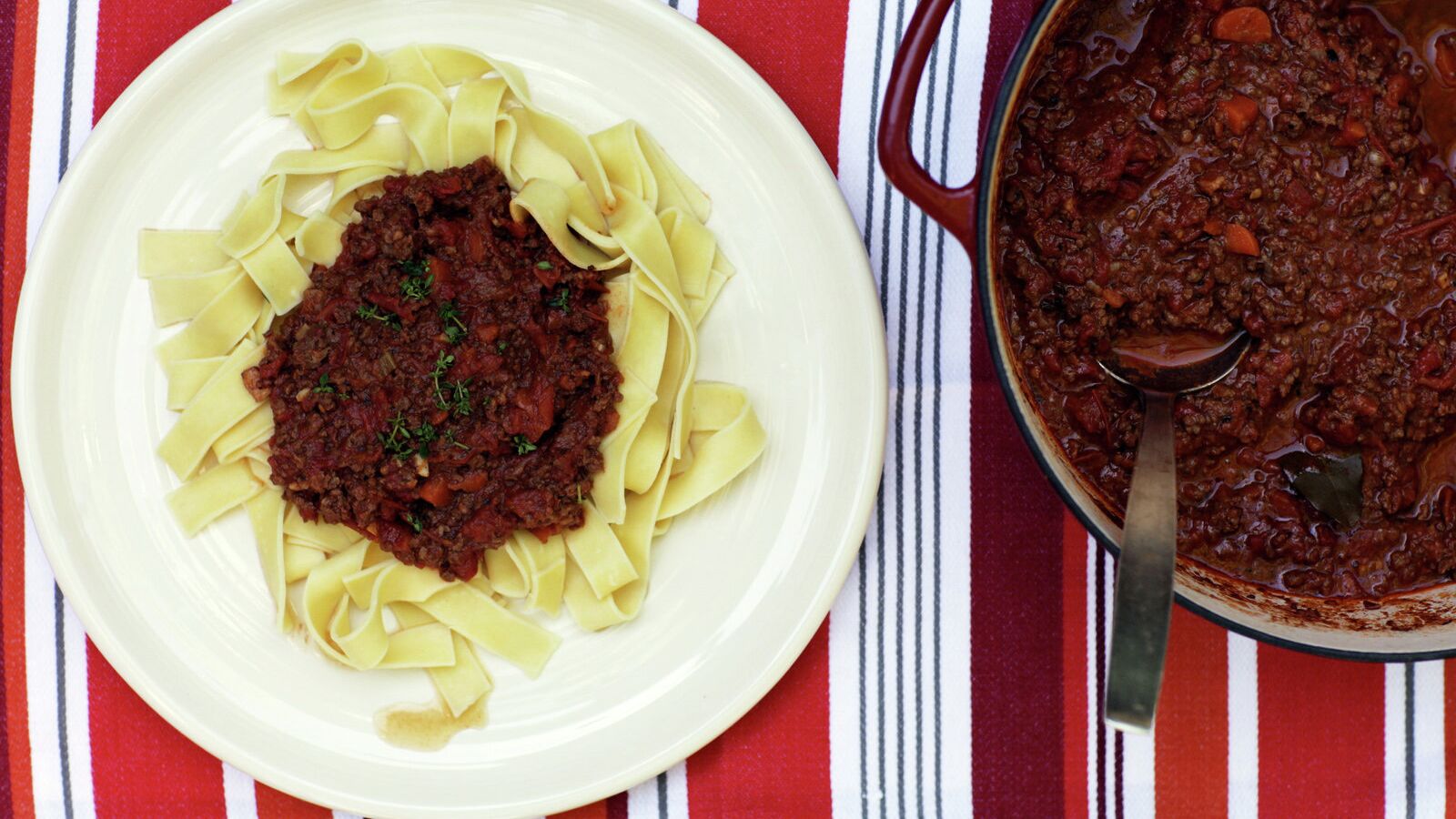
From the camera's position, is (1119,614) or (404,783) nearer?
(1119,614)

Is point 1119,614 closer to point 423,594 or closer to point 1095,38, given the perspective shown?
point 1095,38

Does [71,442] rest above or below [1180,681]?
above

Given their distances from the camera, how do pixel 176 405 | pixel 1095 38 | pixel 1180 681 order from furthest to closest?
1. pixel 1180 681
2. pixel 176 405
3. pixel 1095 38

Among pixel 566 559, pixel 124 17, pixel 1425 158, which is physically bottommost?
pixel 566 559

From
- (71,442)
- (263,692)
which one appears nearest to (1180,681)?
(263,692)

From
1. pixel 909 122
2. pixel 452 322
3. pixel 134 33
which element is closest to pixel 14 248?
pixel 134 33

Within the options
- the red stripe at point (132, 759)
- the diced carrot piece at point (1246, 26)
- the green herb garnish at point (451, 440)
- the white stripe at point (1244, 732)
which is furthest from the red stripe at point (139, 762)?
the diced carrot piece at point (1246, 26)
